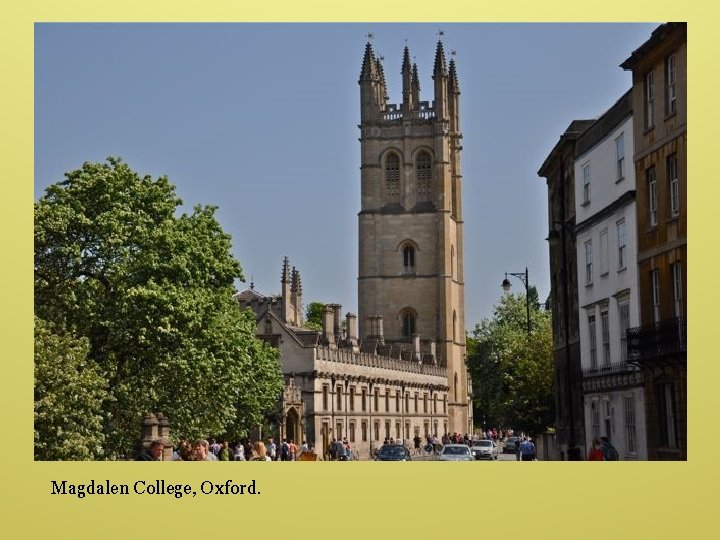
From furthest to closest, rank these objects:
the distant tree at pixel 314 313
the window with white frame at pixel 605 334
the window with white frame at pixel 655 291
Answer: the distant tree at pixel 314 313, the window with white frame at pixel 605 334, the window with white frame at pixel 655 291

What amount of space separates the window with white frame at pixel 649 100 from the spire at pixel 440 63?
296 ft

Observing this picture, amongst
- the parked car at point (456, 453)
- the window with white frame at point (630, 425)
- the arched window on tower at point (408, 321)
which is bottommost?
the parked car at point (456, 453)

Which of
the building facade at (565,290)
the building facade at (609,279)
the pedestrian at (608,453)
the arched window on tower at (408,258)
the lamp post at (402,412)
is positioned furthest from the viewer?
the arched window on tower at (408,258)

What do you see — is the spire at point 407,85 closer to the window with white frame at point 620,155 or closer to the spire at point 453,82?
the spire at point 453,82

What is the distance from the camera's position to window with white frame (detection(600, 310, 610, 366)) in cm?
3525

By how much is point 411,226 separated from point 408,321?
781 cm

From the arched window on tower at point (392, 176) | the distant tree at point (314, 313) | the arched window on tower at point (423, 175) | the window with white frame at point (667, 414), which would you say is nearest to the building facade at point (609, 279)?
the window with white frame at point (667, 414)

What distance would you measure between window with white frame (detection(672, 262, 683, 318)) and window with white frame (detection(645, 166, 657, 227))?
1537 millimetres

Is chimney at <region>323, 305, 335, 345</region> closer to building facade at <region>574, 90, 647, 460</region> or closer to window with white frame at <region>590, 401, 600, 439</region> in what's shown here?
building facade at <region>574, 90, 647, 460</region>

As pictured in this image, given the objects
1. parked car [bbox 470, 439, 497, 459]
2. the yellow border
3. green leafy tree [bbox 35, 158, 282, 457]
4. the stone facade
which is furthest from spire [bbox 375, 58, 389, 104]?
the yellow border

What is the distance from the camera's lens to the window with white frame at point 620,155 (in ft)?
107

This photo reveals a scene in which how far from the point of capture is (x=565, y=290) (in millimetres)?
41031
